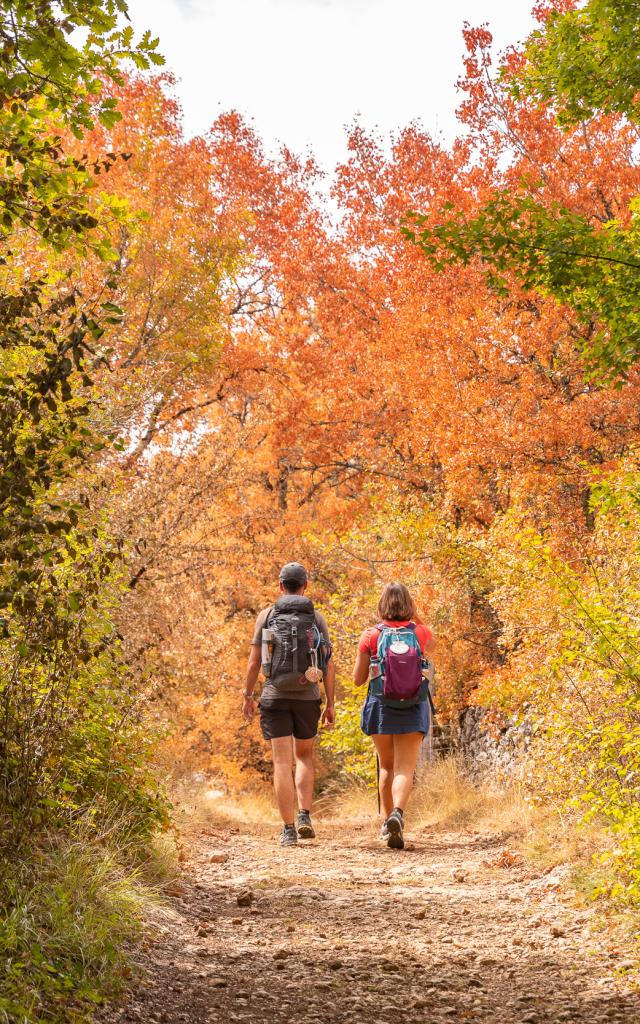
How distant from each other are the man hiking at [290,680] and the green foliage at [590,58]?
4051 mm

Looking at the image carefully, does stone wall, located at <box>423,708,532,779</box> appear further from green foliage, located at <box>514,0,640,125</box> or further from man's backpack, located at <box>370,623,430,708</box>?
green foliage, located at <box>514,0,640,125</box>

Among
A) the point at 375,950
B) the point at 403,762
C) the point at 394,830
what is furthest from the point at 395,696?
the point at 375,950

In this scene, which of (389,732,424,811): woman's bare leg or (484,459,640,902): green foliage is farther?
(389,732,424,811): woman's bare leg

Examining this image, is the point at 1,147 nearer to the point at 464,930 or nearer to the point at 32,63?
the point at 32,63

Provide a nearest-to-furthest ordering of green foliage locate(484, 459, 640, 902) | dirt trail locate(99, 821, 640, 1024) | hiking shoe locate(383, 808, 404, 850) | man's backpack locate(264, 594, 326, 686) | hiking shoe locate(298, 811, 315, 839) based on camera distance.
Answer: dirt trail locate(99, 821, 640, 1024) → green foliage locate(484, 459, 640, 902) → hiking shoe locate(383, 808, 404, 850) → man's backpack locate(264, 594, 326, 686) → hiking shoe locate(298, 811, 315, 839)

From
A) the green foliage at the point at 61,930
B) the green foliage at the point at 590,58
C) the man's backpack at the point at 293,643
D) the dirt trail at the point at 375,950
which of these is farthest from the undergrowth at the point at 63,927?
A: the green foliage at the point at 590,58

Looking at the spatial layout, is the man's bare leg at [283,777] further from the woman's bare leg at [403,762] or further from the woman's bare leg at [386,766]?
the woman's bare leg at [403,762]

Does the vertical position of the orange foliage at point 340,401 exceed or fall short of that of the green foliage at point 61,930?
it exceeds it

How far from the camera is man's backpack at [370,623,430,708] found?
24.4ft

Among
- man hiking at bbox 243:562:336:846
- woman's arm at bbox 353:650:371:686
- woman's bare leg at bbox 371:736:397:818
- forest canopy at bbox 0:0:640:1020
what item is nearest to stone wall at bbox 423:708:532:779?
forest canopy at bbox 0:0:640:1020

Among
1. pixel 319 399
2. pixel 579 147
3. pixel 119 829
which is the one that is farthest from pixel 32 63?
pixel 319 399

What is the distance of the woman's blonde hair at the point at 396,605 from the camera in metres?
7.66

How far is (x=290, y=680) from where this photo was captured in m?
7.64

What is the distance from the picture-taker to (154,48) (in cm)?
382
